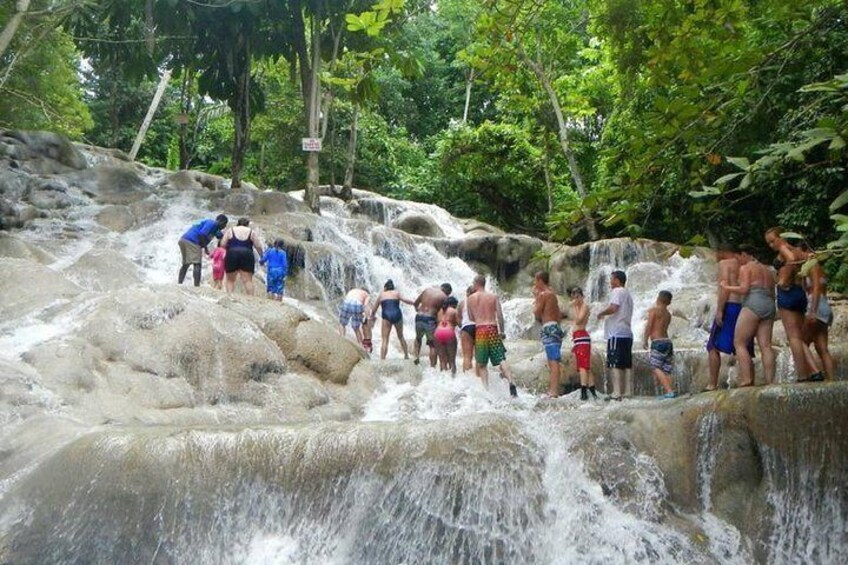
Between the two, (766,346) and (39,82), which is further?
(39,82)

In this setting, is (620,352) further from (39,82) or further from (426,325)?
(39,82)

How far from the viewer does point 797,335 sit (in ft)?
28.2

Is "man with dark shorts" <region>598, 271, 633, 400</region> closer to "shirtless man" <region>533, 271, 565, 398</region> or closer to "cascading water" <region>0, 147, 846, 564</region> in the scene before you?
"shirtless man" <region>533, 271, 565, 398</region>

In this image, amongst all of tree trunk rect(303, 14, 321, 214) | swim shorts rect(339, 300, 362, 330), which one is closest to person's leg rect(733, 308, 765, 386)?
swim shorts rect(339, 300, 362, 330)

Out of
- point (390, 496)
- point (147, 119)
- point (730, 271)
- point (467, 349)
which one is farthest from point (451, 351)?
point (147, 119)

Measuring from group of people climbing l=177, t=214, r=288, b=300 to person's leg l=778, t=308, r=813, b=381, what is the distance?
24.3 feet

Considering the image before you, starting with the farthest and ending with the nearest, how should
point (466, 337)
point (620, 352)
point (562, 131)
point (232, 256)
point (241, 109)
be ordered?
point (562, 131) → point (241, 109) → point (232, 256) → point (466, 337) → point (620, 352)

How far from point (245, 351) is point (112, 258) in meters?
5.84

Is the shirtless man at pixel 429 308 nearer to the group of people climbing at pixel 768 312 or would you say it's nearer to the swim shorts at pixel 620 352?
the swim shorts at pixel 620 352

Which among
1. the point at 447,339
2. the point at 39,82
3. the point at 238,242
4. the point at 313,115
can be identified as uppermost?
the point at 39,82

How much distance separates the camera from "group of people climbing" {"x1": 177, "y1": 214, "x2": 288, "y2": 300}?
13.2 metres

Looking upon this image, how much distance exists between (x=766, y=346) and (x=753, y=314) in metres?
0.37

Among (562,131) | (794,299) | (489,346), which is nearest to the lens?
(794,299)

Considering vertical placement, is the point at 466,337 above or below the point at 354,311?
below
